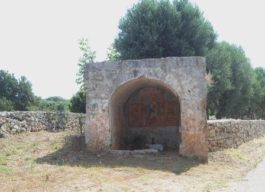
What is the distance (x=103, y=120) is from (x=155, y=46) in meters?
8.63

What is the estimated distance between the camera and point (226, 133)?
16.8 meters

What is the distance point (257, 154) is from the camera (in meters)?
16.5

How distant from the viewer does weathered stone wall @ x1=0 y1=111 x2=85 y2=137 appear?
16.3 meters

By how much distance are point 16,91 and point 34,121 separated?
2732cm

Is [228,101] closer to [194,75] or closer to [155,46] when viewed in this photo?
[155,46]

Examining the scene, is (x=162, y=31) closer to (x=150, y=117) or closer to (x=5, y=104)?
(x=150, y=117)

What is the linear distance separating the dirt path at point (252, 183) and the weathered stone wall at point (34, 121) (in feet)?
30.7

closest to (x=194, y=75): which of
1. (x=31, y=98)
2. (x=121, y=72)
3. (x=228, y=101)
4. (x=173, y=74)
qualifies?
(x=173, y=74)

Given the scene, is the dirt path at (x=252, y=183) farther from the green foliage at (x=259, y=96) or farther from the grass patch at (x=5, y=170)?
the green foliage at (x=259, y=96)

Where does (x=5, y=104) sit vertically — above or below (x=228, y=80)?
below

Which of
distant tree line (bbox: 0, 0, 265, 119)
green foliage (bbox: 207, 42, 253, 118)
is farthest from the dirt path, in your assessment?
green foliage (bbox: 207, 42, 253, 118)

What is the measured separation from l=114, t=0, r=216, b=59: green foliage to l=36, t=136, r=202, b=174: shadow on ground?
8.91 meters

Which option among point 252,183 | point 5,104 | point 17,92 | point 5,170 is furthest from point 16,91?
point 252,183

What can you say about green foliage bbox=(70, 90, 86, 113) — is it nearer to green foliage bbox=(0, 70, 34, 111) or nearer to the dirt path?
green foliage bbox=(0, 70, 34, 111)
